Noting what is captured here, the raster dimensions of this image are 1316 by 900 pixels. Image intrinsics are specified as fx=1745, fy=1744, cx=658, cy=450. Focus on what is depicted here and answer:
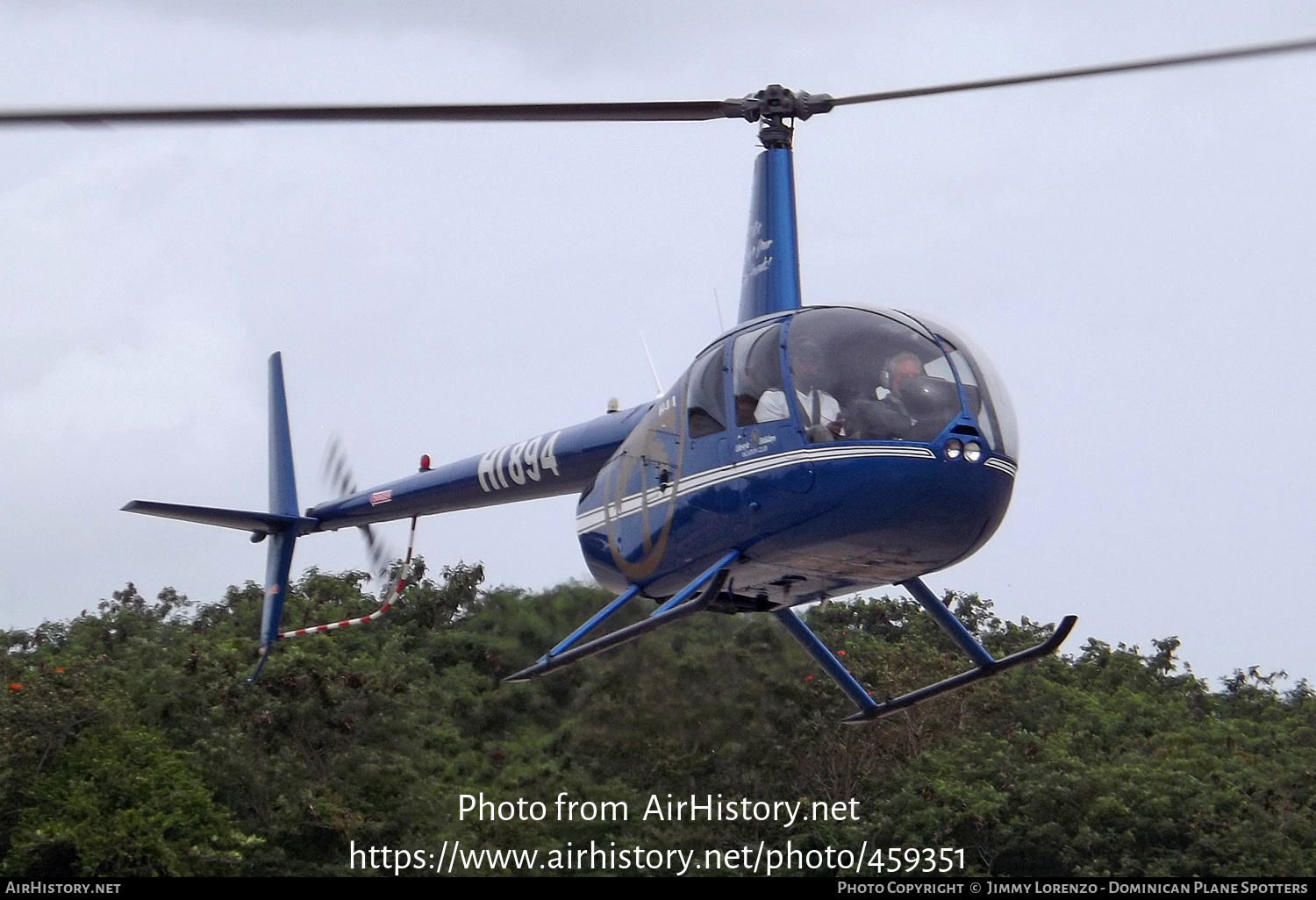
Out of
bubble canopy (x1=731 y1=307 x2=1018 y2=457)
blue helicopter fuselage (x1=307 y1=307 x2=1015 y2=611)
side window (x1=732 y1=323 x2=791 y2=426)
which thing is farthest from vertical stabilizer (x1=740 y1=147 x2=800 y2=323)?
bubble canopy (x1=731 y1=307 x2=1018 y2=457)

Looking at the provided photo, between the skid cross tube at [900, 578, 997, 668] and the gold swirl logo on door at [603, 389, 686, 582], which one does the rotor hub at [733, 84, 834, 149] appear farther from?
the skid cross tube at [900, 578, 997, 668]

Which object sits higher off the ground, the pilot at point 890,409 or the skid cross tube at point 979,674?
the pilot at point 890,409

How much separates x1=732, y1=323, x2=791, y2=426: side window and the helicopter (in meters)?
0.01

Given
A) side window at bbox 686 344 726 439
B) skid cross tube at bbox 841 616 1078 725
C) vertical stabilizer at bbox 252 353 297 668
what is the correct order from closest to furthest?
side window at bbox 686 344 726 439, skid cross tube at bbox 841 616 1078 725, vertical stabilizer at bbox 252 353 297 668

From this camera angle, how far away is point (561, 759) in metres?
20.3

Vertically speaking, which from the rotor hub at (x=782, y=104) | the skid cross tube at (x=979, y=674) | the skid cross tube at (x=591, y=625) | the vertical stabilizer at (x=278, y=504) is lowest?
the skid cross tube at (x=979, y=674)

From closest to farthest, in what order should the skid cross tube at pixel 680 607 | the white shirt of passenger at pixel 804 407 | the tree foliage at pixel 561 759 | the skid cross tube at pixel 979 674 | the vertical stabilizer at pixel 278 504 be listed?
the white shirt of passenger at pixel 804 407
the skid cross tube at pixel 680 607
the skid cross tube at pixel 979 674
the vertical stabilizer at pixel 278 504
the tree foliage at pixel 561 759

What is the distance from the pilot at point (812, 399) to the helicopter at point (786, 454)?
0.01 meters

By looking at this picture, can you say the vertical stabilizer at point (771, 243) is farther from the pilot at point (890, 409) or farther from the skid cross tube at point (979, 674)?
the skid cross tube at point (979, 674)

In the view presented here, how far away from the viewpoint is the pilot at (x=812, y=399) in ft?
34.0

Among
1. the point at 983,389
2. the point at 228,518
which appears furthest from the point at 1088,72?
the point at 228,518

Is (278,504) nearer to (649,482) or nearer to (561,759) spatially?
(561,759)

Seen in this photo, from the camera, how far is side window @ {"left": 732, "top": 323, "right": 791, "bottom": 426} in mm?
10617

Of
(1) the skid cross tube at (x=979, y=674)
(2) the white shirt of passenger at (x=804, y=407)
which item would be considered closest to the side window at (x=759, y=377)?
(2) the white shirt of passenger at (x=804, y=407)
